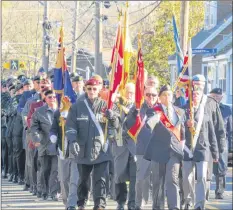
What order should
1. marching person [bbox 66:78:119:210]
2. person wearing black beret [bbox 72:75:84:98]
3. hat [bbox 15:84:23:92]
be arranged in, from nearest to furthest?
marching person [bbox 66:78:119:210] < person wearing black beret [bbox 72:75:84:98] < hat [bbox 15:84:23:92]

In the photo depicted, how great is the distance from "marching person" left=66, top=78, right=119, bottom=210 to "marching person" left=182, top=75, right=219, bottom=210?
1.44 meters

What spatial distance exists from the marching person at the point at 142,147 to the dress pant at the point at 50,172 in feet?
7.79

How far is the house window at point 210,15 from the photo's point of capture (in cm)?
4980

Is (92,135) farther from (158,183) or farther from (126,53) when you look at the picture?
(126,53)

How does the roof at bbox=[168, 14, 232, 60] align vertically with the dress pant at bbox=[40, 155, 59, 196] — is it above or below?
above

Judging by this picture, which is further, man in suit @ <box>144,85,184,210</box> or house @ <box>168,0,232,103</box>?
house @ <box>168,0,232,103</box>

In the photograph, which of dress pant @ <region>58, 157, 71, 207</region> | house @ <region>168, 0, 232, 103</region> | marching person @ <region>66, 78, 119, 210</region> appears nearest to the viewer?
marching person @ <region>66, 78, 119, 210</region>

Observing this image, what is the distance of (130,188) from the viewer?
47.2 ft

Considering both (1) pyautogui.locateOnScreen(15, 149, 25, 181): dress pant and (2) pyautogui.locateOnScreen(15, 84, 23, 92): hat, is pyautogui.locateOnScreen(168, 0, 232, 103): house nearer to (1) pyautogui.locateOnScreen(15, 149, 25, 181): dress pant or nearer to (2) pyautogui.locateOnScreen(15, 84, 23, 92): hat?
(2) pyautogui.locateOnScreen(15, 84, 23, 92): hat

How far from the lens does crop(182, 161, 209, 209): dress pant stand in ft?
45.4

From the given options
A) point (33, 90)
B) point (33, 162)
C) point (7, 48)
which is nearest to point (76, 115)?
point (33, 162)

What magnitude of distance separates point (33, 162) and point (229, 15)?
33.6m

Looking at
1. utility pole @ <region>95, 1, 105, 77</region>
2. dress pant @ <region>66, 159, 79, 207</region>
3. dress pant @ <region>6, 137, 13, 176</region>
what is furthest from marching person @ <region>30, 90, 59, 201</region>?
utility pole @ <region>95, 1, 105, 77</region>

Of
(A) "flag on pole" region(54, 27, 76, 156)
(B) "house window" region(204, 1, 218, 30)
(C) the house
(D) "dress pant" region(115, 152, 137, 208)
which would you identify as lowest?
(D) "dress pant" region(115, 152, 137, 208)
